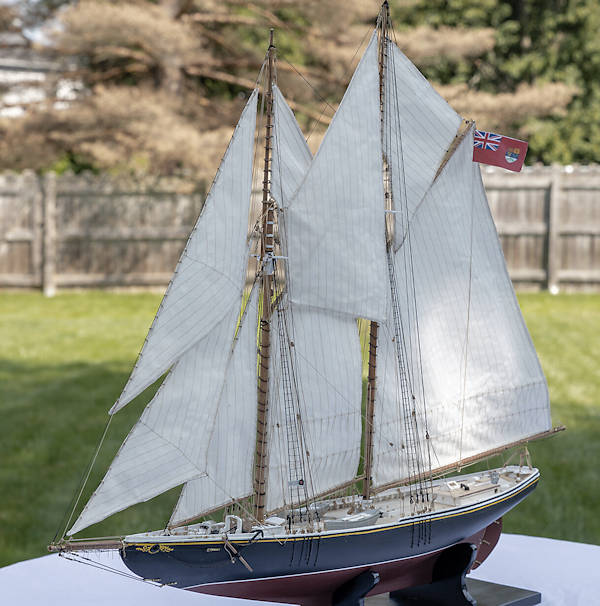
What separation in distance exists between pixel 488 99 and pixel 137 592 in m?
14.2

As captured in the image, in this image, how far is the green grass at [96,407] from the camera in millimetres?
8344

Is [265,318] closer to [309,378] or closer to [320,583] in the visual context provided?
[309,378]

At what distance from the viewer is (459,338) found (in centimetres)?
520

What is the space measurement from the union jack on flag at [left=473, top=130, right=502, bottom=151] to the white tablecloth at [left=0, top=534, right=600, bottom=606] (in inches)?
92.5

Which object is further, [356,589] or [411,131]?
[411,131]

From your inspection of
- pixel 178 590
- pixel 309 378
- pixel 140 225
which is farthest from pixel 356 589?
pixel 140 225

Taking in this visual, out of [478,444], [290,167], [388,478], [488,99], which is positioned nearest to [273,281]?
[290,167]

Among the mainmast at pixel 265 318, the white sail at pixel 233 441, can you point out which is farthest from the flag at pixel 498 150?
the white sail at pixel 233 441

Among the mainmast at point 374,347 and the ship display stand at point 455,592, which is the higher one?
the mainmast at point 374,347

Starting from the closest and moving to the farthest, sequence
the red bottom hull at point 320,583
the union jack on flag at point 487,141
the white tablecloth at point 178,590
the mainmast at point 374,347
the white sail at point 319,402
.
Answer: the red bottom hull at point 320,583 → the white sail at point 319,402 → the mainmast at point 374,347 → the white tablecloth at point 178,590 → the union jack on flag at point 487,141

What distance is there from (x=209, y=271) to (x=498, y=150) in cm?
189

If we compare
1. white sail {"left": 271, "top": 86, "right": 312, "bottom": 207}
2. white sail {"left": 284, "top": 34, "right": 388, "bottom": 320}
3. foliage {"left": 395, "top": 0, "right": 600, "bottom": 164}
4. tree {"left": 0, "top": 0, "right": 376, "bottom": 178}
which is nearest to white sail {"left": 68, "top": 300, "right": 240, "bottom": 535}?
white sail {"left": 284, "top": 34, "right": 388, "bottom": 320}

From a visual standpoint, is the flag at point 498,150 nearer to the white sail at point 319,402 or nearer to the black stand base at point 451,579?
the white sail at point 319,402

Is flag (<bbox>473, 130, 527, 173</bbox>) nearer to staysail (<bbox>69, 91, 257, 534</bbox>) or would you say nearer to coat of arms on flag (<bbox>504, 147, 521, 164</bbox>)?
coat of arms on flag (<bbox>504, 147, 521, 164</bbox>)
